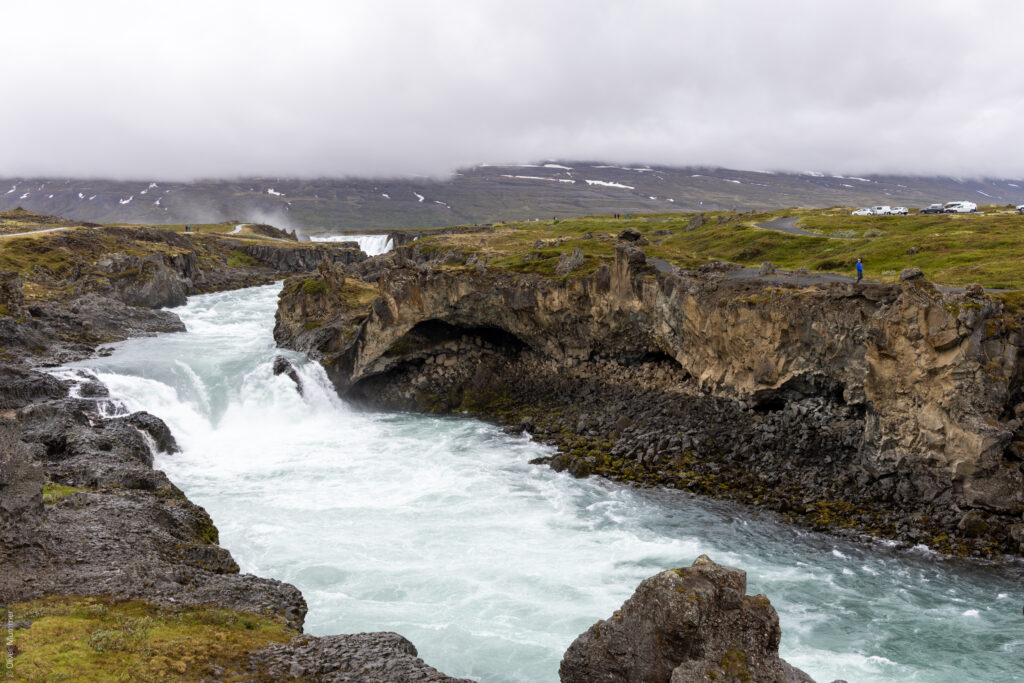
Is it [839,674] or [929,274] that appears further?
[929,274]

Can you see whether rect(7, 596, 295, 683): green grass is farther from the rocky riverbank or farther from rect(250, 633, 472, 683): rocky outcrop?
rect(250, 633, 472, 683): rocky outcrop

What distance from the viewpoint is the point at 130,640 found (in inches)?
608

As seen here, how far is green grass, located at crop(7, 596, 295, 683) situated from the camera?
13984mm

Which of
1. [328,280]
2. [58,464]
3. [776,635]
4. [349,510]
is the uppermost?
[328,280]

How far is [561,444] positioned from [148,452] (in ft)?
82.7

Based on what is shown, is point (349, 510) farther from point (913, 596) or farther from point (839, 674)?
point (913, 596)

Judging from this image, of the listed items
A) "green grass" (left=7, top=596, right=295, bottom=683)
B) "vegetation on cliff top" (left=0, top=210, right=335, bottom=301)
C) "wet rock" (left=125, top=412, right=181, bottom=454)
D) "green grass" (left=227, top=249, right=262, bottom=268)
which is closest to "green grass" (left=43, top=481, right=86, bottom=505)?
"green grass" (left=7, top=596, right=295, bottom=683)

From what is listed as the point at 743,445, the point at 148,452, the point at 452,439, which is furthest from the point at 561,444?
the point at 148,452

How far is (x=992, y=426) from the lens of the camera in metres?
28.5

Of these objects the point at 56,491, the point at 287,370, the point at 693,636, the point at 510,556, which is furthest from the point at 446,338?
the point at 693,636

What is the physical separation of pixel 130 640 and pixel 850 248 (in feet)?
202

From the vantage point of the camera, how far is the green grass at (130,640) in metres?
14.0

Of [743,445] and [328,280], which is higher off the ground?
[328,280]

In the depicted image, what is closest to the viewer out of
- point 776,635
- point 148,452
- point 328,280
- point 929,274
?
point 776,635
